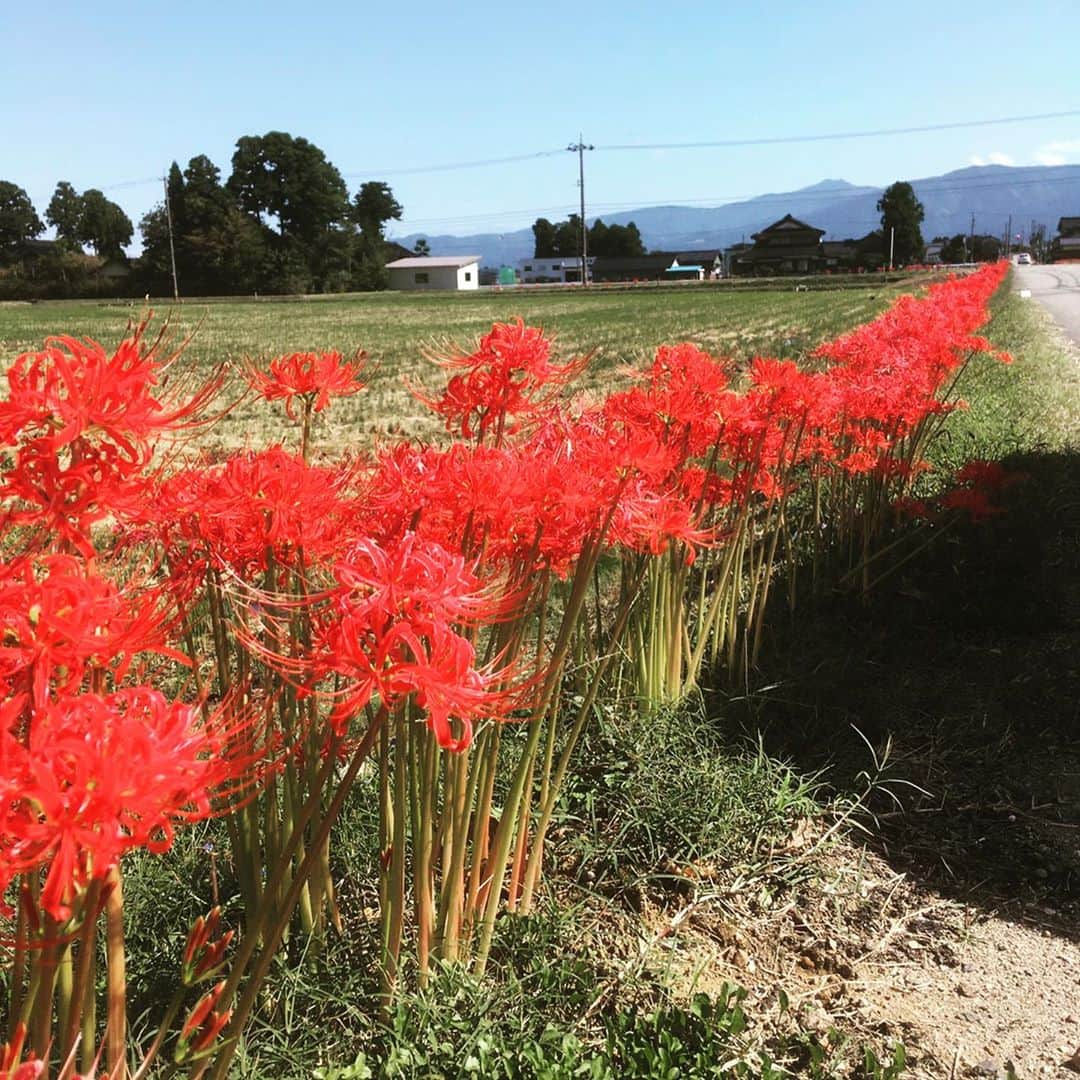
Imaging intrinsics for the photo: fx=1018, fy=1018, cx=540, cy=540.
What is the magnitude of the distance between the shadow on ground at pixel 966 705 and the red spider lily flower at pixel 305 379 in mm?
2143

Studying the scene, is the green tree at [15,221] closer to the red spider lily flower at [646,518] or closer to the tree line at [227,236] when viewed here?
the tree line at [227,236]

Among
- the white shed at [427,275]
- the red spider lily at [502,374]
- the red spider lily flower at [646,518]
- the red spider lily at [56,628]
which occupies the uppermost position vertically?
the white shed at [427,275]

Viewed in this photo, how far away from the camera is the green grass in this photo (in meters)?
11.2

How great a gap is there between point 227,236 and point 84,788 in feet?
233

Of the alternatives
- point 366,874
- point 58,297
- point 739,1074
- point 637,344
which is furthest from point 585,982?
point 58,297

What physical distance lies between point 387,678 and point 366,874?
1.70m

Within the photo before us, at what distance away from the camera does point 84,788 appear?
1.01m

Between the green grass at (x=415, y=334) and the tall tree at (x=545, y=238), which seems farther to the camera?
the tall tree at (x=545, y=238)

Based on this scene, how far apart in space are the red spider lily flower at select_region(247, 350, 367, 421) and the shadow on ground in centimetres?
214

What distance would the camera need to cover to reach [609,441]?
239 centimetres

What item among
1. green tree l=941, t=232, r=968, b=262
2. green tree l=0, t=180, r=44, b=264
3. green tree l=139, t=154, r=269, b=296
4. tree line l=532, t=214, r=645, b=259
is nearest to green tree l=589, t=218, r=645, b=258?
tree line l=532, t=214, r=645, b=259

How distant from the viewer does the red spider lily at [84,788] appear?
99 centimetres

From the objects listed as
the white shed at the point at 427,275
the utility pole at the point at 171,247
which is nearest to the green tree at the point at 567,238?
the white shed at the point at 427,275

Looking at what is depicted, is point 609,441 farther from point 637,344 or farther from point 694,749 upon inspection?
point 637,344
